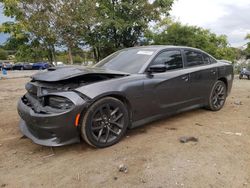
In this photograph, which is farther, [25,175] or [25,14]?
[25,14]

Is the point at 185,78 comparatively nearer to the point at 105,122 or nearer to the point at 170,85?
the point at 170,85

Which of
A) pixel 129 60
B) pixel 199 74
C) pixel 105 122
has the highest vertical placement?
pixel 129 60

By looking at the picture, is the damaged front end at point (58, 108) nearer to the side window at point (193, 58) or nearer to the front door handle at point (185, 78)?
the front door handle at point (185, 78)

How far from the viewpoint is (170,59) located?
3887 mm

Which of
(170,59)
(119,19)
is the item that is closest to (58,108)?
(170,59)

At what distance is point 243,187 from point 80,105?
193 cm

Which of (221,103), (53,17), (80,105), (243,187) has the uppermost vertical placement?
(53,17)

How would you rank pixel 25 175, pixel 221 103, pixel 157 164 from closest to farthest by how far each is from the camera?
pixel 25 175
pixel 157 164
pixel 221 103

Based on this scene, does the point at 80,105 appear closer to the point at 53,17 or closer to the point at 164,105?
the point at 164,105

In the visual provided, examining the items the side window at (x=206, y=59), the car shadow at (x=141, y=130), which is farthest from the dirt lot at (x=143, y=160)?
the side window at (x=206, y=59)

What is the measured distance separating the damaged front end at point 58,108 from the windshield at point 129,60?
613mm

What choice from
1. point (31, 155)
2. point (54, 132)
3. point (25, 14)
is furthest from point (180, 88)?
point (25, 14)

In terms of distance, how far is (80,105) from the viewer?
2619 millimetres

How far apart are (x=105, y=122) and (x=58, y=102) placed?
676 millimetres
